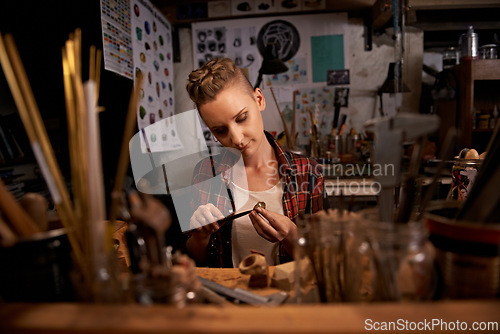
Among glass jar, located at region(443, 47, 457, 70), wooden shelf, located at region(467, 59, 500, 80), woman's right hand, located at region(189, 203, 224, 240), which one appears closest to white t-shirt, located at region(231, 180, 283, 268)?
woman's right hand, located at region(189, 203, 224, 240)

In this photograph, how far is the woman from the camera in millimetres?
1162

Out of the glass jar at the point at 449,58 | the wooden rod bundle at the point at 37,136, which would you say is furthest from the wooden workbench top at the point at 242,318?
the glass jar at the point at 449,58

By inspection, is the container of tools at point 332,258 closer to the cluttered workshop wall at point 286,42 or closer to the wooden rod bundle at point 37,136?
the wooden rod bundle at point 37,136

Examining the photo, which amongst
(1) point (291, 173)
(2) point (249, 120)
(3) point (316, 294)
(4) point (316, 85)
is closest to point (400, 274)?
(3) point (316, 294)

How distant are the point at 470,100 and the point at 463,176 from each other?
5.92 ft

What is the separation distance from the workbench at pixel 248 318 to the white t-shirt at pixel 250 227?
0.90 metres

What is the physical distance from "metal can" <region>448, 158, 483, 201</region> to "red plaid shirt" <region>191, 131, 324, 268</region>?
0.55m

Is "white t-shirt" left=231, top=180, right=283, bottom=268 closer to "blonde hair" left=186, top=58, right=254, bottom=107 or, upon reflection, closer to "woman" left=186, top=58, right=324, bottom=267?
"woman" left=186, top=58, right=324, bottom=267

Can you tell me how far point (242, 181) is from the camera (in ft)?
4.78

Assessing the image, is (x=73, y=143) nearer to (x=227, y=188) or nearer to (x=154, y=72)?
(x=227, y=188)

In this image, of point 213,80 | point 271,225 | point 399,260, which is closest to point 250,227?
point 271,225

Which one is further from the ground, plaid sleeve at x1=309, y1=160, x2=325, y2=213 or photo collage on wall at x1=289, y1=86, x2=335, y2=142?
photo collage on wall at x1=289, y1=86, x2=335, y2=142

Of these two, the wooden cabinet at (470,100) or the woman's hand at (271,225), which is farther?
the wooden cabinet at (470,100)

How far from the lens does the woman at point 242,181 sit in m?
1.16
